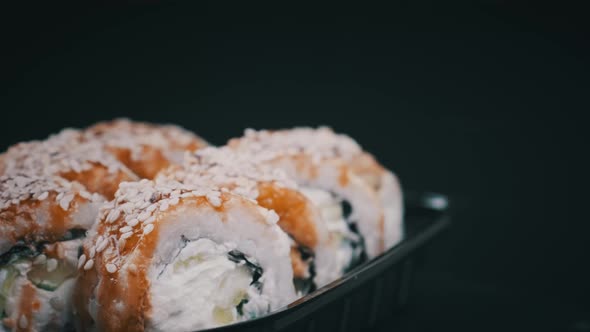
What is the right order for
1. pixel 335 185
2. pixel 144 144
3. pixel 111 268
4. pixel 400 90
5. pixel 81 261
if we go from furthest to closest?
pixel 400 90 → pixel 144 144 → pixel 335 185 → pixel 81 261 → pixel 111 268

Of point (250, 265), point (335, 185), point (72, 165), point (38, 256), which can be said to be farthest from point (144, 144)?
point (250, 265)

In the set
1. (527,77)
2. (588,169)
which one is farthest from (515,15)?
(588,169)

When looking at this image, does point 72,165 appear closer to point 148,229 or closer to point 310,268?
→ point 148,229

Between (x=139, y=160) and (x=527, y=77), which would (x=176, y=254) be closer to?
(x=139, y=160)

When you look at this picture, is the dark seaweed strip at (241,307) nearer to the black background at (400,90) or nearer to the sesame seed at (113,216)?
the sesame seed at (113,216)

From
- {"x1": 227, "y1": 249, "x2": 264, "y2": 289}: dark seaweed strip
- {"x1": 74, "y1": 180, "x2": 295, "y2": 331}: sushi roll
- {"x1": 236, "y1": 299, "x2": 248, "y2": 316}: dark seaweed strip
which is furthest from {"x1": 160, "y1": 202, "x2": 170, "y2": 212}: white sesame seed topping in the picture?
{"x1": 236, "y1": 299, "x2": 248, "y2": 316}: dark seaweed strip

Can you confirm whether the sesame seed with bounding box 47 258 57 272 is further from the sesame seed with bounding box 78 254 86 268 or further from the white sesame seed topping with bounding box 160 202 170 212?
the white sesame seed topping with bounding box 160 202 170 212

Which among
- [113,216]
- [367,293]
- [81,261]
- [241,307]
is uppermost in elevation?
[113,216]

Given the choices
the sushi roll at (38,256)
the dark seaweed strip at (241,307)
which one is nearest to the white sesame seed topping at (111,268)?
the sushi roll at (38,256)
